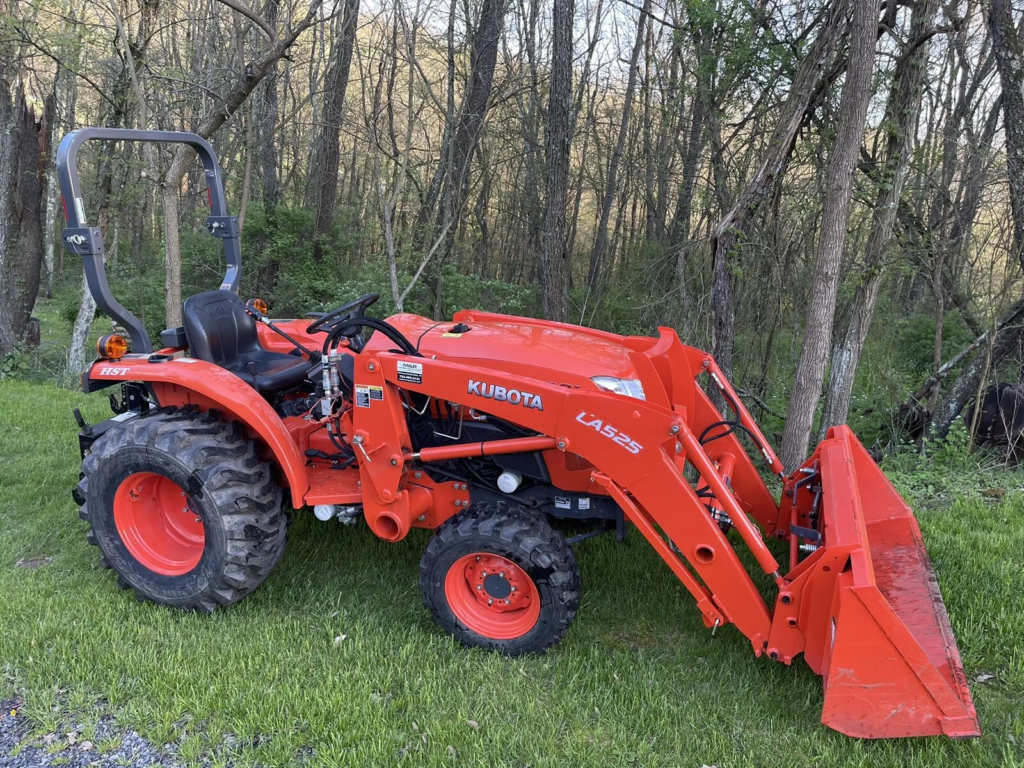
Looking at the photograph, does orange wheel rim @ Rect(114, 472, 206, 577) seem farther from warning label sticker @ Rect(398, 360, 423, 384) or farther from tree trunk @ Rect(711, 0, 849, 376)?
tree trunk @ Rect(711, 0, 849, 376)

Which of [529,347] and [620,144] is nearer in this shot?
[529,347]

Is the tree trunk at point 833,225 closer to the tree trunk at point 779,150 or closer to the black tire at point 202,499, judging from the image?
the tree trunk at point 779,150

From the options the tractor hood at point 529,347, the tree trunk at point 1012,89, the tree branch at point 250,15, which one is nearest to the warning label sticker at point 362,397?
the tractor hood at point 529,347

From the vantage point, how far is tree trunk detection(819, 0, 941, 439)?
5.54 meters

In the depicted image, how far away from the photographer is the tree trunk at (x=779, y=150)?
513cm

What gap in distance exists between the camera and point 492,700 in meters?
2.72

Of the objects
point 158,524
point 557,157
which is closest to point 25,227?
point 557,157

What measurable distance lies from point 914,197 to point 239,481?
6.55 metres

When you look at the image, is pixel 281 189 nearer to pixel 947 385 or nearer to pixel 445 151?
pixel 445 151

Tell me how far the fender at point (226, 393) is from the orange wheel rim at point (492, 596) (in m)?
0.80

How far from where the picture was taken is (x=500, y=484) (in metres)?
3.13

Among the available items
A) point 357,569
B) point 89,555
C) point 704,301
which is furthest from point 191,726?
point 704,301

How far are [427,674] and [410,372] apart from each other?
122cm

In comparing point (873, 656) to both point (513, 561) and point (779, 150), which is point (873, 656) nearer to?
point (513, 561)
